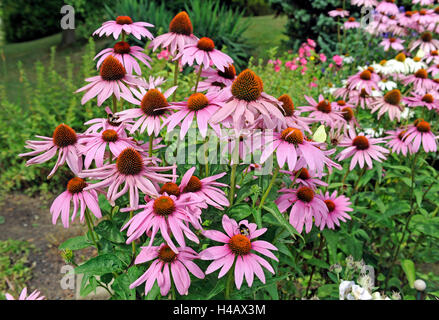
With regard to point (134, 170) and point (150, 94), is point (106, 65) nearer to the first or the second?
point (150, 94)

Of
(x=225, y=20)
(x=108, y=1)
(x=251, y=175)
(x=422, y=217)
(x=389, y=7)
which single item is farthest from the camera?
(x=108, y=1)

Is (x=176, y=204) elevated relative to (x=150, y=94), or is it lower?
lower

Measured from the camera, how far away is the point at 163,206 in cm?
97

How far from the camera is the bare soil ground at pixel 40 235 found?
8.64 ft

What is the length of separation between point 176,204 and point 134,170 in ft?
0.59

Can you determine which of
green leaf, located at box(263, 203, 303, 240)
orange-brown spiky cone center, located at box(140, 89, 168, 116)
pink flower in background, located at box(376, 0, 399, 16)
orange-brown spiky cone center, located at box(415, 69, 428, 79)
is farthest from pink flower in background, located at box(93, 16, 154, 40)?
pink flower in background, located at box(376, 0, 399, 16)

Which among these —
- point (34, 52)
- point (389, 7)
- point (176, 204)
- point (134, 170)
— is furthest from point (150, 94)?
point (34, 52)

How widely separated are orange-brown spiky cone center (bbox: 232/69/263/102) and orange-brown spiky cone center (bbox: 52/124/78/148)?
0.60 m

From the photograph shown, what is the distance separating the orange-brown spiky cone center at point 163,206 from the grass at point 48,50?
619cm

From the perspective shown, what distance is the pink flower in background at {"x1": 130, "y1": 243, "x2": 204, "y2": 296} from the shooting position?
103 cm

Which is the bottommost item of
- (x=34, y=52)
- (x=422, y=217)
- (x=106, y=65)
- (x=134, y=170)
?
(x=34, y=52)

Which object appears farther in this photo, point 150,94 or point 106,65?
point 106,65
